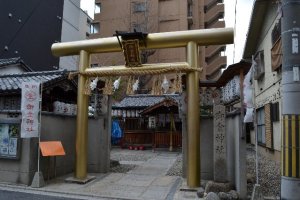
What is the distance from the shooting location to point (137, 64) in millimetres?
10805

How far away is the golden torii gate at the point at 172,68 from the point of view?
10.0 meters

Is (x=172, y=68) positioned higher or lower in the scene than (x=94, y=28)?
lower

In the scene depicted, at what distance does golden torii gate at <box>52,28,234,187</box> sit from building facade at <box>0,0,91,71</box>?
47.4 ft

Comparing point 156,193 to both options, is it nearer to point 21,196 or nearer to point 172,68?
point 21,196

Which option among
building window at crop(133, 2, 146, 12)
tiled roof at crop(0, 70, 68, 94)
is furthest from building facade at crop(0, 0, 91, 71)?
building window at crop(133, 2, 146, 12)

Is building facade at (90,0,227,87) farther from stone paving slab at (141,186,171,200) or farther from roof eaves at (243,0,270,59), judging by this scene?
stone paving slab at (141,186,171,200)

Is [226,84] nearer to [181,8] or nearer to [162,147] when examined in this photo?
[162,147]

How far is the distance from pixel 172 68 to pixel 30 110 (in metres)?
4.87

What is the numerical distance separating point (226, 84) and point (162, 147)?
14189 millimetres

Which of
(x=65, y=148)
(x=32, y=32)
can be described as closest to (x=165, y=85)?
(x=65, y=148)

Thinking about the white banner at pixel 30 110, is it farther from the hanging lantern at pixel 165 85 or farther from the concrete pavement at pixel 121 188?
the hanging lantern at pixel 165 85

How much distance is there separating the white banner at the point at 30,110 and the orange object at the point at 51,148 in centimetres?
48

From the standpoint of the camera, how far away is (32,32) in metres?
27.2

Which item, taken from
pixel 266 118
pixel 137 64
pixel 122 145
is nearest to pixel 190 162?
pixel 137 64
